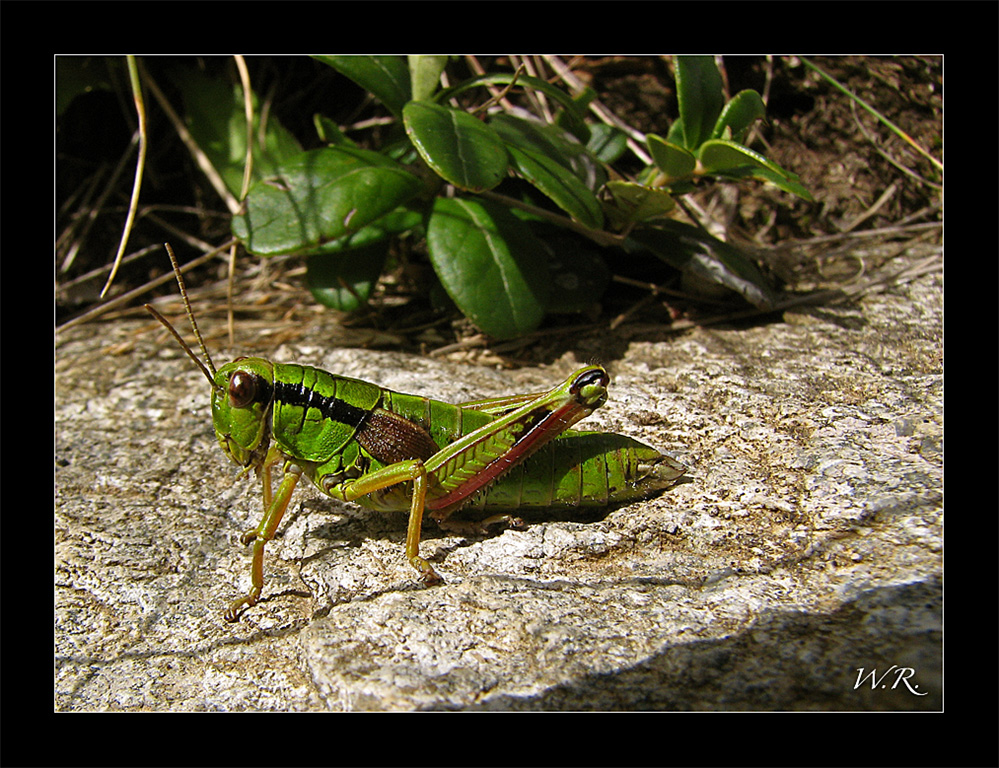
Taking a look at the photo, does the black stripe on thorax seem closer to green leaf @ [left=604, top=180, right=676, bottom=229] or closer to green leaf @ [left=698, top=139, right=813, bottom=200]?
green leaf @ [left=604, top=180, right=676, bottom=229]

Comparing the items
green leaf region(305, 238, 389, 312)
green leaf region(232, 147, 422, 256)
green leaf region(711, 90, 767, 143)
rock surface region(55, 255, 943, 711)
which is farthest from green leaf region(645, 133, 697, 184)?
green leaf region(305, 238, 389, 312)

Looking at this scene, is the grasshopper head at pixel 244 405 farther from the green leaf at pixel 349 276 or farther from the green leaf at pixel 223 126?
the green leaf at pixel 223 126

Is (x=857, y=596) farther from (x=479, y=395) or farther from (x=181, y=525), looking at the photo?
(x=181, y=525)

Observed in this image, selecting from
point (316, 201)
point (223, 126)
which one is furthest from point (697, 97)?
point (223, 126)

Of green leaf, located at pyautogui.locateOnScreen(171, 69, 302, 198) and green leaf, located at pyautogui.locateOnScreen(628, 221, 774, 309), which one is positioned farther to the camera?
green leaf, located at pyautogui.locateOnScreen(171, 69, 302, 198)

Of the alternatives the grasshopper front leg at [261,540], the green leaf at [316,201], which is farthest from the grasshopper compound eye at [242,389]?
the green leaf at [316,201]

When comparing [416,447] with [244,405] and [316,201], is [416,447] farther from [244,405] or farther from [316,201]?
[316,201]
